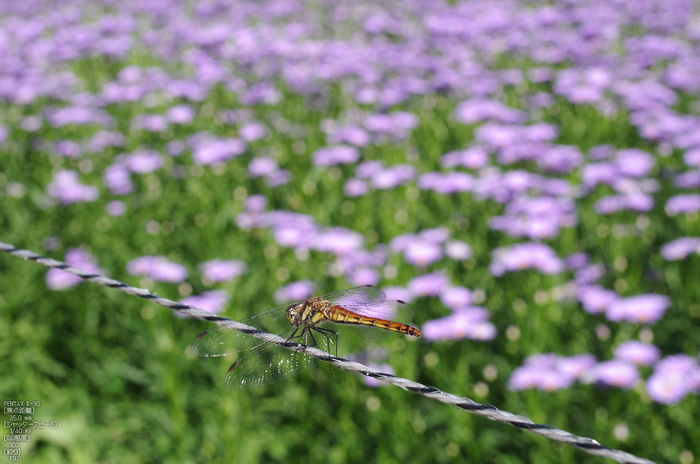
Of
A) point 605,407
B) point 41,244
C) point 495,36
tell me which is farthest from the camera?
point 495,36

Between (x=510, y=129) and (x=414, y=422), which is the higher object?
(x=510, y=129)

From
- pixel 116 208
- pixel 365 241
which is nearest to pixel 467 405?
pixel 365 241

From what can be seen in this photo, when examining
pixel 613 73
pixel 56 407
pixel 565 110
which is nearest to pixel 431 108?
pixel 565 110

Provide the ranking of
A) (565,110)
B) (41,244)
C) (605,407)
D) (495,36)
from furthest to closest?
1. (495,36)
2. (565,110)
3. (41,244)
4. (605,407)

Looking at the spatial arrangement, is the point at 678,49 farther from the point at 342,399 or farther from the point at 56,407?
the point at 56,407

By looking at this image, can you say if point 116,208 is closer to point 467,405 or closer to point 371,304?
point 371,304

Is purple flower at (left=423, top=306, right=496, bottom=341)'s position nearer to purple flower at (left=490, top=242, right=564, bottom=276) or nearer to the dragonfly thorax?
purple flower at (left=490, top=242, right=564, bottom=276)
